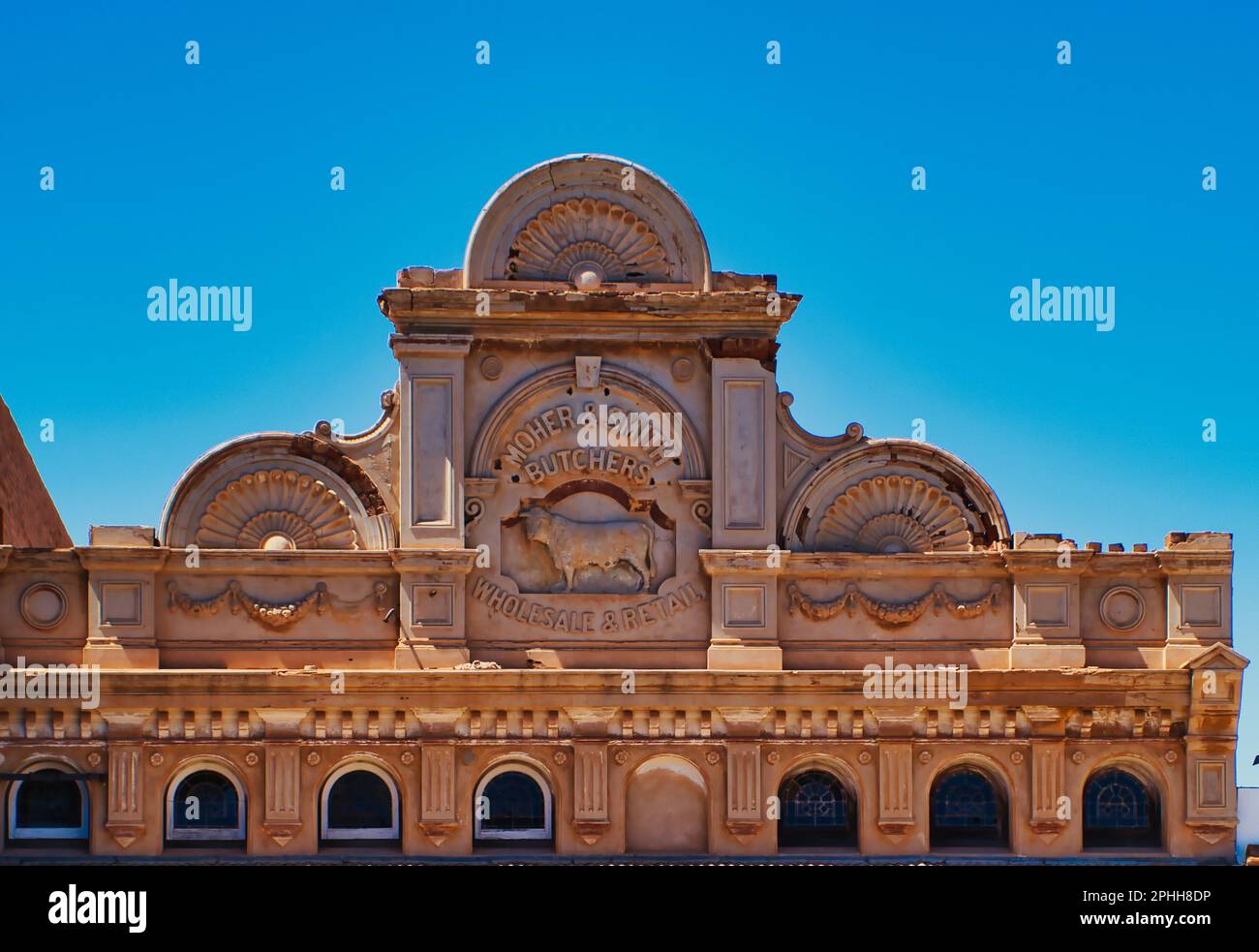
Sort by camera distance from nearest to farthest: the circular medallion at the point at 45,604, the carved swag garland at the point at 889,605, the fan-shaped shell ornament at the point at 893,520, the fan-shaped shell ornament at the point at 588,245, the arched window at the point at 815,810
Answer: the circular medallion at the point at 45,604 → the arched window at the point at 815,810 → the carved swag garland at the point at 889,605 → the fan-shaped shell ornament at the point at 893,520 → the fan-shaped shell ornament at the point at 588,245

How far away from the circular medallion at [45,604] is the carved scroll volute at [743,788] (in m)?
9.61

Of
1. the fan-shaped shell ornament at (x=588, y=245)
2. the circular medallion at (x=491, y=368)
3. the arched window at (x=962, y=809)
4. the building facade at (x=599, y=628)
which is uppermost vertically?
the fan-shaped shell ornament at (x=588, y=245)

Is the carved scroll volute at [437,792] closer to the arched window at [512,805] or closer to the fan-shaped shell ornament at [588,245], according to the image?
the arched window at [512,805]

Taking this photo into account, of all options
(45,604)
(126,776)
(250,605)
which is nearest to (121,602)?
(45,604)

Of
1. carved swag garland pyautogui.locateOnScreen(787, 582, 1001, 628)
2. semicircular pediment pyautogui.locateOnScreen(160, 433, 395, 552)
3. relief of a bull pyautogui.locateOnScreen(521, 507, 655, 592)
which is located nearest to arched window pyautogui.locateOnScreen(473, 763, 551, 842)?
relief of a bull pyautogui.locateOnScreen(521, 507, 655, 592)

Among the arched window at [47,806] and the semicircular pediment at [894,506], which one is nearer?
the arched window at [47,806]

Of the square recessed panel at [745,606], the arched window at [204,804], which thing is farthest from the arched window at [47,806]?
the square recessed panel at [745,606]

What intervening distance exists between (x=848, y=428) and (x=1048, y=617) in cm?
396

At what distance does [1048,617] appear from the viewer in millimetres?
28609

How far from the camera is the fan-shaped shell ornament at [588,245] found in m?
29.2

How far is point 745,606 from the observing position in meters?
28.6

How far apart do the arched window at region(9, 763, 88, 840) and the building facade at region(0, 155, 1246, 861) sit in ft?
0.13

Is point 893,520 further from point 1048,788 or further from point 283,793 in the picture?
point 283,793

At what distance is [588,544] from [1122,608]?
306 inches
